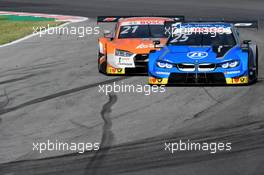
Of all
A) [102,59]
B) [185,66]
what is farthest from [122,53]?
[185,66]

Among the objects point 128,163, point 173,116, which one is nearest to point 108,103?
point 173,116

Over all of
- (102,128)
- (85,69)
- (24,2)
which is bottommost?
(24,2)

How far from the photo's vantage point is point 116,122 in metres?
12.3

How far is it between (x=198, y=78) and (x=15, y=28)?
49.2ft

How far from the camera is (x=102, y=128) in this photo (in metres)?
11.9

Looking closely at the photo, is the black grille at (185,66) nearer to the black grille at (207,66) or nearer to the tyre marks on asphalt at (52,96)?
the black grille at (207,66)

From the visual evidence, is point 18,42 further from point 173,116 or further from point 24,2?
point 24,2

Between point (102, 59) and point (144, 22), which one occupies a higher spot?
point (144, 22)

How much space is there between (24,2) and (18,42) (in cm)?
1590

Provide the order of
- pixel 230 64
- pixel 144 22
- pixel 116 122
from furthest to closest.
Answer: pixel 144 22 < pixel 230 64 < pixel 116 122

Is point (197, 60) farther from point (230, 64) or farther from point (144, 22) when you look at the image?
point (144, 22)

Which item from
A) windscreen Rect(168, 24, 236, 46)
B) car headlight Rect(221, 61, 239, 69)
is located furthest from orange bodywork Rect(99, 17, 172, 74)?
car headlight Rect(221, 61, 239, 69)

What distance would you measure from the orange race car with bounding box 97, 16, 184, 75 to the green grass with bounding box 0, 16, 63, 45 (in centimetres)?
748

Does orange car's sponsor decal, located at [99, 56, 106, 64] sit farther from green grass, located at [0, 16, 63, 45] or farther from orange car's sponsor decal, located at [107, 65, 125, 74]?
green grass, located at [0, 16, 63, 45]
